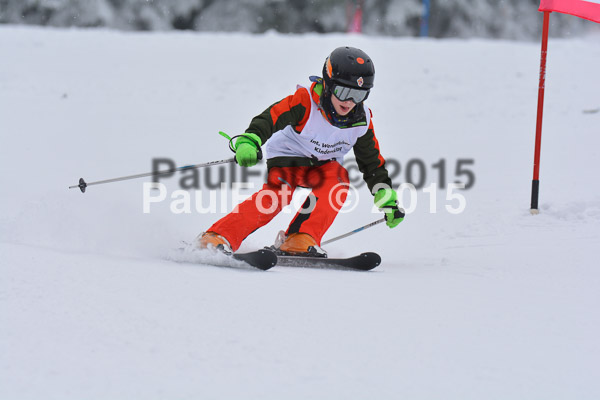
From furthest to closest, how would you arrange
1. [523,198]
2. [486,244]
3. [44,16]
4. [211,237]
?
[44,16] < [523,198] < [486,244] < [211,237]

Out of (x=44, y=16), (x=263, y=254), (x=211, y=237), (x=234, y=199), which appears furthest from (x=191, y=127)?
(x=44, y=16)

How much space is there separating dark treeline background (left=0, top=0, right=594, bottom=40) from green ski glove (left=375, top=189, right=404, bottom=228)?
62.7 ft

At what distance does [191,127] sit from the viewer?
9.40 meters

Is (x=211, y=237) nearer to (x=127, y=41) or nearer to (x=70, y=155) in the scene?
(x=70, y=155)

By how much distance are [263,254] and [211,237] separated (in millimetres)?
628

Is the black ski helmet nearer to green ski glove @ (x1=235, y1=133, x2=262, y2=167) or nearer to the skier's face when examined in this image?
the skier's face

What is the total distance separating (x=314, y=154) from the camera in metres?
4.21

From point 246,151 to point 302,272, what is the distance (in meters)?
0.74

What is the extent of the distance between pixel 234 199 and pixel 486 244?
10.2 feet

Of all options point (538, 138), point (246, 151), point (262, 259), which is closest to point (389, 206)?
point (246, 151)

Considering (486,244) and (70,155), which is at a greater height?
(70,155)

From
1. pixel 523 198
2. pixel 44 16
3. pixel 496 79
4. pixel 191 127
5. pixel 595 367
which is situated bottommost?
pixel 595 367

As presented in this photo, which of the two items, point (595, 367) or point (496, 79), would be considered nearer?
point (595, 367)

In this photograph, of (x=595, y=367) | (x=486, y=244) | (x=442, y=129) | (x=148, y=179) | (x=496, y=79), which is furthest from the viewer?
(x=496, y=79)
